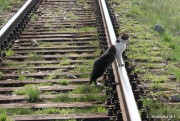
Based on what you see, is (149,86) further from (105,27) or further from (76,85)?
(105,27)

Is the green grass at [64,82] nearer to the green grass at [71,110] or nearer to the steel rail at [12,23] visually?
the green grass at [71,110]

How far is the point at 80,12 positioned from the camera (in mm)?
10805

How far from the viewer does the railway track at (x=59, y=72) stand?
4.87 meters

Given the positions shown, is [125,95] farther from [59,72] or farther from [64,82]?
[59,72]

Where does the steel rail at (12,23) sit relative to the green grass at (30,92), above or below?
below

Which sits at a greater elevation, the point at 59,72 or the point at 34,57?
the point at 59,72

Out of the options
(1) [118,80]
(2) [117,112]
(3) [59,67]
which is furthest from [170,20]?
(2) [117,112]

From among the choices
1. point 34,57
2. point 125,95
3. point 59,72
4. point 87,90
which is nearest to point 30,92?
point 87,90

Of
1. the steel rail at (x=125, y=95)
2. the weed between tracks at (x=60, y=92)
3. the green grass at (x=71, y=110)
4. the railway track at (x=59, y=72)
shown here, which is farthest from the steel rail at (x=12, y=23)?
the green grass at (x=71, y=110)

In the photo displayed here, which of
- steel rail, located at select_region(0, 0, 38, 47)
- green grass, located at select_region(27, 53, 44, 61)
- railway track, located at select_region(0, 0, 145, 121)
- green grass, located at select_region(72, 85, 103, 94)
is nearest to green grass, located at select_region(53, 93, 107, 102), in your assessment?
railway track, located at select_region(0, 0, 145, 121)

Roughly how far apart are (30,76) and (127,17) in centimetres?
482

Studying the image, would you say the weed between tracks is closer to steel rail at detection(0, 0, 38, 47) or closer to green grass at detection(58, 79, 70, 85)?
green grass at detection(58, 79, 70, 85)

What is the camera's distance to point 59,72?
6355 millimetres

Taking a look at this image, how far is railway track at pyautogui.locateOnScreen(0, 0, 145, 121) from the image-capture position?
4867mm
